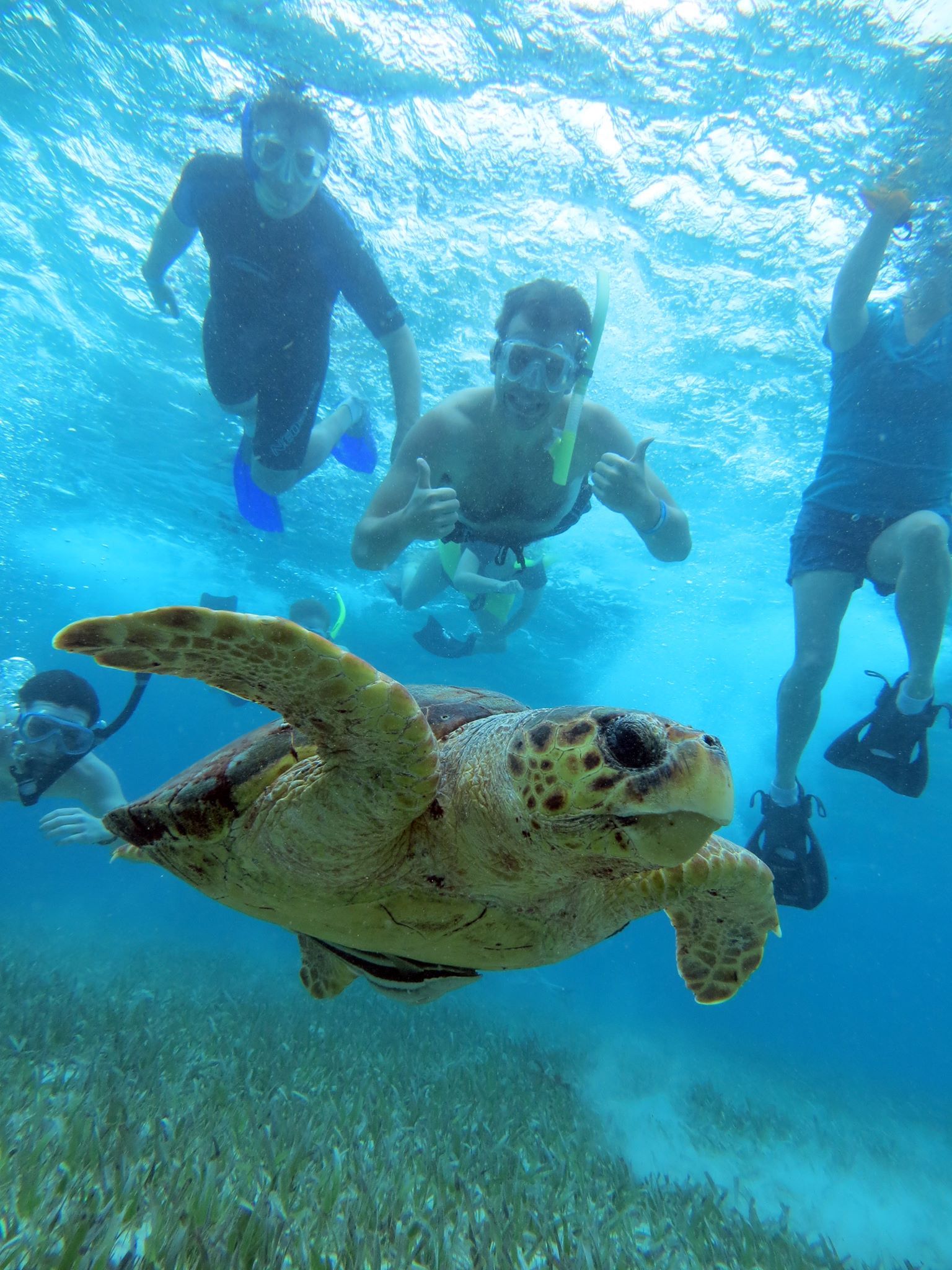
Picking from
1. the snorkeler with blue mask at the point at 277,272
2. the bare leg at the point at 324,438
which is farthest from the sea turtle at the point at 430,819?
the bare leg at the point at 324,438

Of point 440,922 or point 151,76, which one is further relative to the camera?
point 151,76

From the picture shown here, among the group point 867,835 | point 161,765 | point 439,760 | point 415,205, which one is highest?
point 415,205

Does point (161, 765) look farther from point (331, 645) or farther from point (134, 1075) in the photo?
point (331, 645)

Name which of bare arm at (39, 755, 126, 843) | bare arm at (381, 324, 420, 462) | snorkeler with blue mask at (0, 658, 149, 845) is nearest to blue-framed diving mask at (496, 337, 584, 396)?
bare arm at (381, 324, 420, 462)

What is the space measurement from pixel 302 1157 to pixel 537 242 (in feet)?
35.8

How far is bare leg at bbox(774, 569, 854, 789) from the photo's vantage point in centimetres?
489

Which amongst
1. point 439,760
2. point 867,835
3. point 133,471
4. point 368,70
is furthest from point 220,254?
point 867,835

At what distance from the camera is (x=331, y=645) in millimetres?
1415

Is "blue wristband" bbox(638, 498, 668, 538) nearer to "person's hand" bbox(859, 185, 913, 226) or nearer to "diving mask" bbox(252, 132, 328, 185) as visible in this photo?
"person's hand" bbox(859, 185, 913, 226)

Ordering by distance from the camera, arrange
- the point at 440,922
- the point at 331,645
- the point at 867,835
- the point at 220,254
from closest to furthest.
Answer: the point at 331,645
the point at 440,922
the point at 220,254
the point at 867,835

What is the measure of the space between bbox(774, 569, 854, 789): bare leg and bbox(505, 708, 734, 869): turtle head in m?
3.92

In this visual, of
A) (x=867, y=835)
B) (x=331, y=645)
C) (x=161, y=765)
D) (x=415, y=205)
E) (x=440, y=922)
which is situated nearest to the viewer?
(x=331, y=645)

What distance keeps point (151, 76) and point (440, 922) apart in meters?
11.3

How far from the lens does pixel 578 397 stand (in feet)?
15.4
